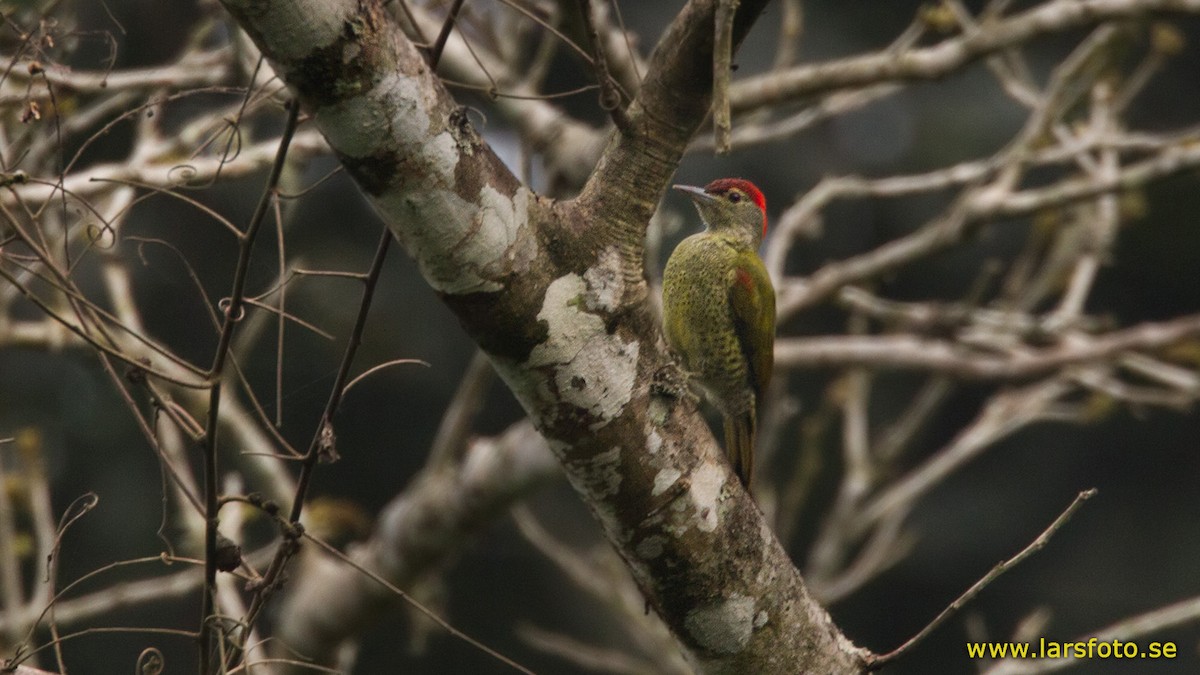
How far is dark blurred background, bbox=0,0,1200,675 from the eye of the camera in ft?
30.3

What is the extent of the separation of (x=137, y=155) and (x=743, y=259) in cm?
221

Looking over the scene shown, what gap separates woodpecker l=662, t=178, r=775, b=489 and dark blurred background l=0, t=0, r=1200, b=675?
4.37m

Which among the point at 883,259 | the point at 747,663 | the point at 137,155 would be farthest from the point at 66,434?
the point at 747,663

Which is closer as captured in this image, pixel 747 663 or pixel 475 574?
pixel 747 663

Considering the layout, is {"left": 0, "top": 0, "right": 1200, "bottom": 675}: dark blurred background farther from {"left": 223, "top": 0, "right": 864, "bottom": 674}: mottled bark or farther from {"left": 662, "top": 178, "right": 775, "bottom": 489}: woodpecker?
{"left": 223, "top": 0, "right": 864, "bottom": 674}: mottled bark

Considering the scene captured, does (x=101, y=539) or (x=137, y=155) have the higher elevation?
(x=137, y=155)

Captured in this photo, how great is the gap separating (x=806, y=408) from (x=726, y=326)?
278 inches

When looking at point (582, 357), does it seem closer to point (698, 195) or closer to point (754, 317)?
point (754, 317)

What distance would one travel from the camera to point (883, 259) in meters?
5.52

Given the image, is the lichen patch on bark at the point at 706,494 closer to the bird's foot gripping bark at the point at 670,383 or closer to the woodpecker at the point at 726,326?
the bird's foot gripping bark at the point at 670,383

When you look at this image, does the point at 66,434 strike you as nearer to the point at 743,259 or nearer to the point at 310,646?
the point at 310,646

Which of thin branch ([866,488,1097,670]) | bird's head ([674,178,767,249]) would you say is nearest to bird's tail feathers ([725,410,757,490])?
bird's head ([674,178,767,249])

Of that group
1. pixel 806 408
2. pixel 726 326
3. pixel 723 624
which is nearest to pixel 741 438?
pixel 726 326

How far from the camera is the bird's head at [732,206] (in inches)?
174
